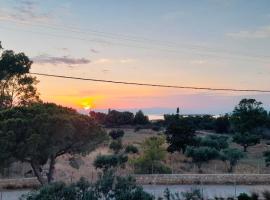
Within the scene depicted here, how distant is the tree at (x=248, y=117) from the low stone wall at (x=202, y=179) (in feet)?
114

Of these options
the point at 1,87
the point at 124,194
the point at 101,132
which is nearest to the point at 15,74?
the point at 1,87

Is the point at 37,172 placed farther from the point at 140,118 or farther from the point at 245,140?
the point at 140,118

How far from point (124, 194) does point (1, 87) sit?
2748 centimetres

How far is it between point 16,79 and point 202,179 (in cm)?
1915

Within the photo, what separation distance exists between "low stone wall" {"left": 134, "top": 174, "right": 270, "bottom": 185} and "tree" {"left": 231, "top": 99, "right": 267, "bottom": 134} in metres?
34.8

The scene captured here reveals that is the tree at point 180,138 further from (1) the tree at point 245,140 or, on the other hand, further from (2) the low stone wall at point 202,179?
(2) the low stone wall at point 202,179

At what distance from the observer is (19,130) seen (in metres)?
25.2

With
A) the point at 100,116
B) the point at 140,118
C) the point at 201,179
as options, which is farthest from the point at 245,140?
the point at 100,116

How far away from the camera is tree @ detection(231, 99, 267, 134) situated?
68.1 meters

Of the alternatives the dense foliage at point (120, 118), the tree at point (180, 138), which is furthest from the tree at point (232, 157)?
the dense foliage at point (120, 118)

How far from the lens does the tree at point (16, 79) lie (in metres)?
40.3

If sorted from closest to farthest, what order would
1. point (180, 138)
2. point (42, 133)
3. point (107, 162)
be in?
point (42, 133) → point (107, 162) → point (180, 138)

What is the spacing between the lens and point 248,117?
69.6 meters

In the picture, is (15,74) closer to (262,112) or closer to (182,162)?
(182,162)
